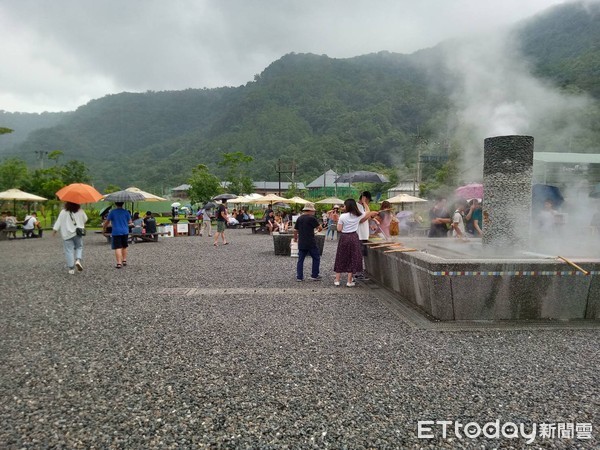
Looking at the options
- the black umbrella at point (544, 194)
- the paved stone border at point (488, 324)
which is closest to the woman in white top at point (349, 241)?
the paved stone border at point (488, 324)

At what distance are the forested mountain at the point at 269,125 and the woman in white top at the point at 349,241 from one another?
148 feet

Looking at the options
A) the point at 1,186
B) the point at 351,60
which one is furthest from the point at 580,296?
the point at 351,60

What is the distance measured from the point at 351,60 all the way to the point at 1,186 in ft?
354

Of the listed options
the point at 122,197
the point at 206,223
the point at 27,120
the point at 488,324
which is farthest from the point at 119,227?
the point at 27,120

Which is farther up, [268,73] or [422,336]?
[268,73]

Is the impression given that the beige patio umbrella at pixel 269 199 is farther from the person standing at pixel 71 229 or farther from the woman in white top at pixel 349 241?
the woman in white top at pixel 349 241

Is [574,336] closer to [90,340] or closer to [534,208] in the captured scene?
[90,340]

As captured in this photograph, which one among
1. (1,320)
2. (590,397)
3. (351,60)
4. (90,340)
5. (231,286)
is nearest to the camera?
(590,397)

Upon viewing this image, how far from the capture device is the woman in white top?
757 cm

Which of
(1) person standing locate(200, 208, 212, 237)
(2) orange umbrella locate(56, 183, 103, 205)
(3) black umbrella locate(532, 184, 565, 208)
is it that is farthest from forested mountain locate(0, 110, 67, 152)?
(3) black umbrella locate(532, 184, 565, 208)

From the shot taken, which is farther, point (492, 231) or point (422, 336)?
point (492, 231)

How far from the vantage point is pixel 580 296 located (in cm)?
539

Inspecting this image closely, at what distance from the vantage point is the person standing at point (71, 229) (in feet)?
29.7

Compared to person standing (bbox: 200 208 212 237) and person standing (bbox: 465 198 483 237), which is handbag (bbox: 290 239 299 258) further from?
person standing (bbox: 200 208 212 237)
